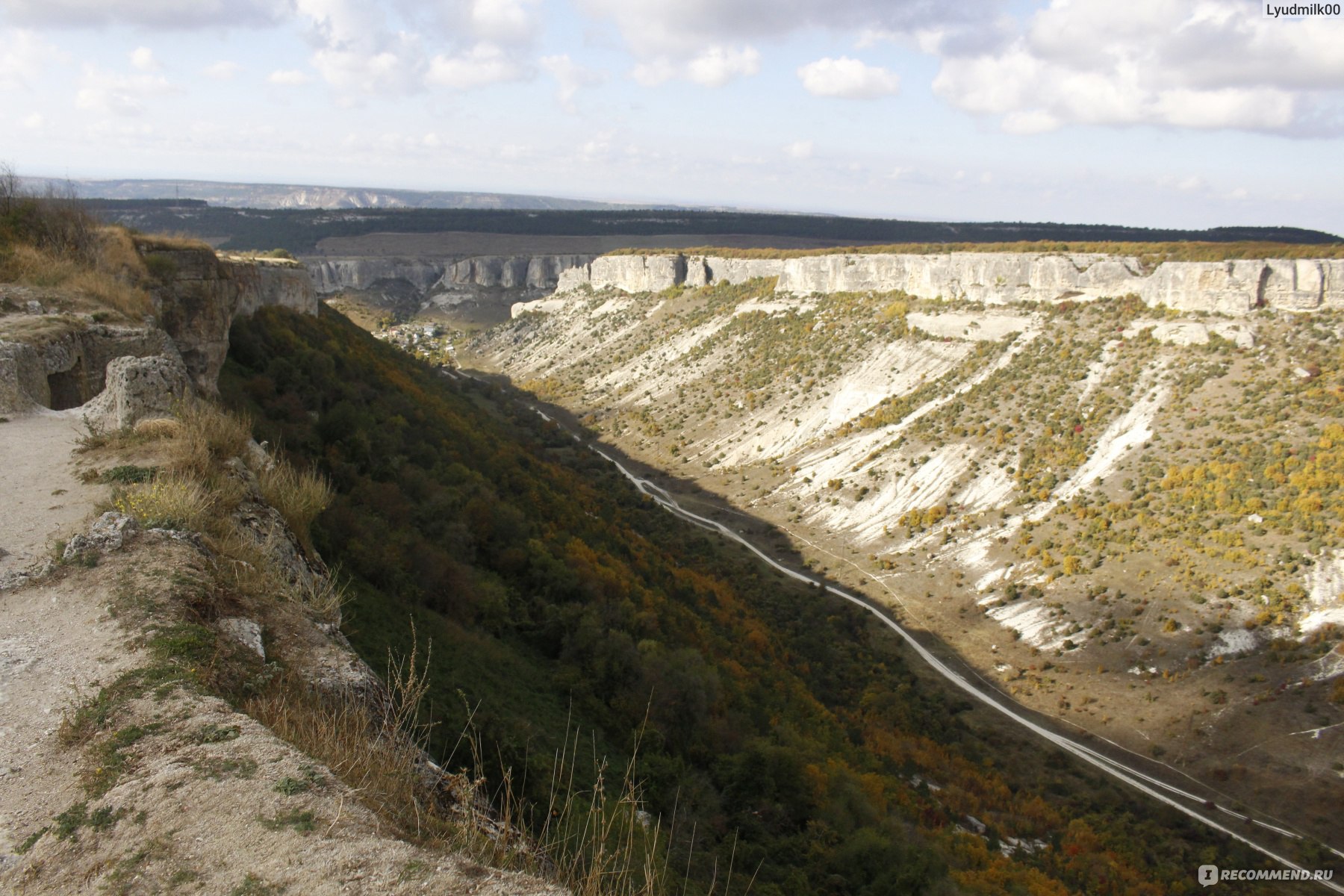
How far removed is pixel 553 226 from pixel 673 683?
11652 centimetres

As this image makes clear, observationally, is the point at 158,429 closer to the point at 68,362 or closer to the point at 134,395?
the point at 134,395

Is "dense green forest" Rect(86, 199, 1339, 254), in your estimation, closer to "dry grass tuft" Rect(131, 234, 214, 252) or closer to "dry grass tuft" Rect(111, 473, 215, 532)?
"dry grass tuft" Rect(131, 234, 214, 252)

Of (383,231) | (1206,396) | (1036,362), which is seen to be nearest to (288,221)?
(383,231)

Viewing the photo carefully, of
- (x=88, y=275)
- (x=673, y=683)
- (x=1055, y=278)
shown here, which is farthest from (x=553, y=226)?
(x=673, y=683)

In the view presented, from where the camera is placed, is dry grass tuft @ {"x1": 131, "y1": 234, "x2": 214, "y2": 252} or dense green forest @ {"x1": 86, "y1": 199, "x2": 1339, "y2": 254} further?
dense green forest @ {"x1": 86, "y1": 199, "x2": 1339, "y2": 254}

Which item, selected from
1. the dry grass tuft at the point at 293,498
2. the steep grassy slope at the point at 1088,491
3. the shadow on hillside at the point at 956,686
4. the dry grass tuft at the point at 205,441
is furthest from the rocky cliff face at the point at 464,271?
the dry grass tuft at the point at 293,498

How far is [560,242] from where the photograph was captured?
112 metres

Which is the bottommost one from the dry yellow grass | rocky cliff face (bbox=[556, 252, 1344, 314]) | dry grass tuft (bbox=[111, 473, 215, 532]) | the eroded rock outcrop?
dry grass tuft (bbox=[111, 473, 215, 532])

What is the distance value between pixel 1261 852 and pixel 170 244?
26029mm

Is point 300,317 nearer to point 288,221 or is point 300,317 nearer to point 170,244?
point 170,244

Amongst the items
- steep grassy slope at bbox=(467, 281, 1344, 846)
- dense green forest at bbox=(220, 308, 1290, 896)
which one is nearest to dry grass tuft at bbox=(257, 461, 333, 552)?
dense green forest at bbox=(220, 308, 1290, 896)

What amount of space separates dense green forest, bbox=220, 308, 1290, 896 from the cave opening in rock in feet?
9.77

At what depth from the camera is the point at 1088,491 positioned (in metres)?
29.4

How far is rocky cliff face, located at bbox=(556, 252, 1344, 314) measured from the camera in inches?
1373
